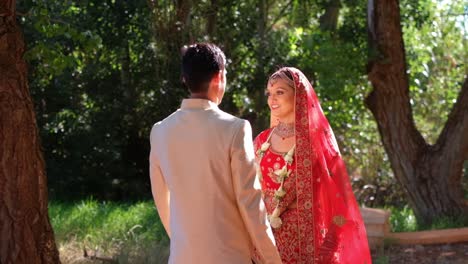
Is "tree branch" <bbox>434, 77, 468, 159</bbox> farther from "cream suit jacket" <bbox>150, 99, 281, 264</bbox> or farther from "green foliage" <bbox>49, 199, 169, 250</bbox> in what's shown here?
"cream suit jacket" <bbox>150, 99, 281, 264</bbox>

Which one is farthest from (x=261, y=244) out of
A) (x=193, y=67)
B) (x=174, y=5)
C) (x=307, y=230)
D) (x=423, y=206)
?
(x=174, y=5)

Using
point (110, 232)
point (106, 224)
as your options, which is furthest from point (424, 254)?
point (106, 224)

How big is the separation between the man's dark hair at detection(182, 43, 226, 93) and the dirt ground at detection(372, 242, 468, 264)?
14.9 ft

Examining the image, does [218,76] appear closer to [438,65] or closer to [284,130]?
[284,130]

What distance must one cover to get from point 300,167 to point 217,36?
Answer: 24.9ft

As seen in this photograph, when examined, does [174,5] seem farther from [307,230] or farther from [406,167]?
[307,230]

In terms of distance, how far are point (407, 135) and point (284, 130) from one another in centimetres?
532

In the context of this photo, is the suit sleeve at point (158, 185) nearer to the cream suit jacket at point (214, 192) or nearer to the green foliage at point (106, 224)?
the cream suit jacket at point (214, 192)

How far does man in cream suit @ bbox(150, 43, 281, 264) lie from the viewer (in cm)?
360

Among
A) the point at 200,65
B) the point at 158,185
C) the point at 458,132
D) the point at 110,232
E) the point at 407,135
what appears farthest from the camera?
the point at 407,135

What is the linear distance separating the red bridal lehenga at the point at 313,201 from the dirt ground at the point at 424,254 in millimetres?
3080

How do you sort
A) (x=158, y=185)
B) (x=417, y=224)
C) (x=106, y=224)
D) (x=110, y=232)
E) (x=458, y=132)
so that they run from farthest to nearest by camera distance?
1. (x=417, y=224)
2. (x=458, y=132)
3. (x=106, y=224)
4. (x=110, y=232)
5. (x=158, y=185)

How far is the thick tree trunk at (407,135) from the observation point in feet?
32.2

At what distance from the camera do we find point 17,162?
18.5 ft
